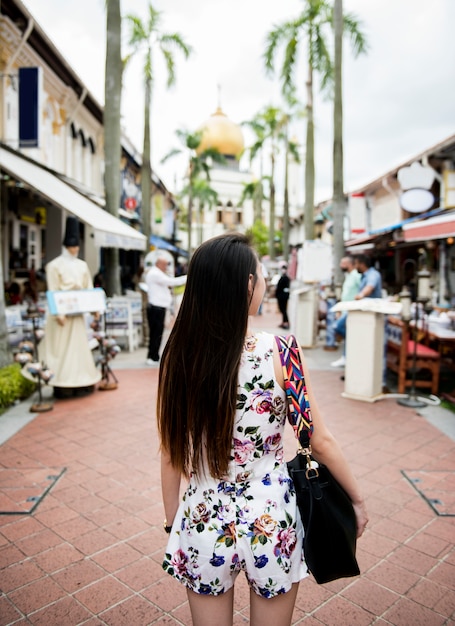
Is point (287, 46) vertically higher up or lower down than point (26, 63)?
higher up

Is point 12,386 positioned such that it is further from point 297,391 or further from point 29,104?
point 29,104

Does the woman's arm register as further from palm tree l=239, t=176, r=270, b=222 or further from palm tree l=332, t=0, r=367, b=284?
palm tree l=239, t=176, r=270, b=222

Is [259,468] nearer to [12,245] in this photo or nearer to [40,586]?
[40,586]

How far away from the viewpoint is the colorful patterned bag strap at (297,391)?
1.53m

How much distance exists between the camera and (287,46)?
52.6 feet

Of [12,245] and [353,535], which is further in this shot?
[12,245]

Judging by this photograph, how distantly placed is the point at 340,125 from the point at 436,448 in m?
9.92

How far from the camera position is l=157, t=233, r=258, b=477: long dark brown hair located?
1508mm

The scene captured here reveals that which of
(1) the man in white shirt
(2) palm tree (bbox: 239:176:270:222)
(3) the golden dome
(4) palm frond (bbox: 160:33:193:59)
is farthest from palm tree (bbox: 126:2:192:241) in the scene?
(3) the golden dome

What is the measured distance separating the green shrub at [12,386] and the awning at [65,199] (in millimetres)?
3616

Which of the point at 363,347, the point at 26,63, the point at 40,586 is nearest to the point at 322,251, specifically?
the point at 363,347

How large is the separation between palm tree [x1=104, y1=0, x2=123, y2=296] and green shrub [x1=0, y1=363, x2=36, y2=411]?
5620 millimetres

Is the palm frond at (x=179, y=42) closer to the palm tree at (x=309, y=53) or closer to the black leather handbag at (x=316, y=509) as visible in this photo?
the palm tree at (x=309, y=53)

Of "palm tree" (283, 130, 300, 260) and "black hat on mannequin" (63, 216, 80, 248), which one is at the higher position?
"palm tree" (283, 130, 300, 260)
